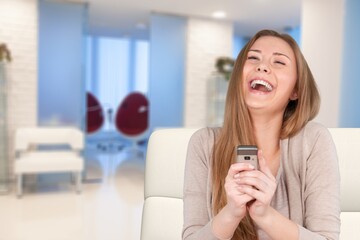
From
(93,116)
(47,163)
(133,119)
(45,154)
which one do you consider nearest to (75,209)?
(47,163)

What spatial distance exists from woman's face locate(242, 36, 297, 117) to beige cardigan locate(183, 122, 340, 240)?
5.4 inches

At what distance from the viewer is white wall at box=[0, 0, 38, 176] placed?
4.57m

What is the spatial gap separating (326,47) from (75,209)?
294 cm

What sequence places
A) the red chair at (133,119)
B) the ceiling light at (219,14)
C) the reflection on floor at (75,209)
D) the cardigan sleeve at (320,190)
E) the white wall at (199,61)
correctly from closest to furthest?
1. the cardigan sleeve at (320,190)
2. the reflection on floor at (75,209)
3. the ceiling light at (219,14)
4. the white wall at (199,61)
5. the red chair at (133,119)

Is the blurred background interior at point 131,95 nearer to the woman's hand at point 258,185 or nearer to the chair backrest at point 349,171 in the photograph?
the chair backrest at point 349,171

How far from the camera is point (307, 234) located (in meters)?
0.90

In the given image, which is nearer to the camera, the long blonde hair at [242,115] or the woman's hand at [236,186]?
the woman's hand at [236,186]

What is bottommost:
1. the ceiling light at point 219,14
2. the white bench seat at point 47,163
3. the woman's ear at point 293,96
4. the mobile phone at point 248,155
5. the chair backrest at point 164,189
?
the white bench seat at point 47,163

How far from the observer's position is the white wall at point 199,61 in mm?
5859

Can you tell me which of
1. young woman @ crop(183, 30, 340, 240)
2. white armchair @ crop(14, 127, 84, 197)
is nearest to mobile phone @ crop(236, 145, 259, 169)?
young woman @ crop(183, 30, 340, 240)

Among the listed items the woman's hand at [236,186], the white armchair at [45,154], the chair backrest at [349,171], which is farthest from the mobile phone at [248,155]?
the white armchair at [45,154]

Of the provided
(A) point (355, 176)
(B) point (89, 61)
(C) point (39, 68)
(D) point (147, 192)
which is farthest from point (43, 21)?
(A) point (355, 176)

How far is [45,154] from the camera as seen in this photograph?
14.2 ft

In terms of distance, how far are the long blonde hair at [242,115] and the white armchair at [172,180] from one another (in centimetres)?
22
